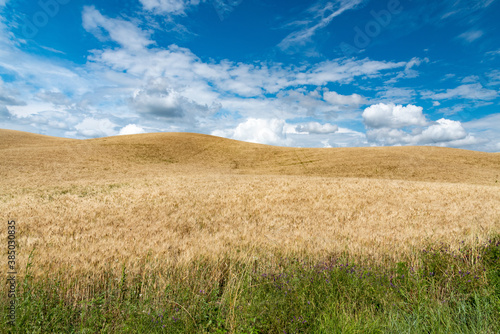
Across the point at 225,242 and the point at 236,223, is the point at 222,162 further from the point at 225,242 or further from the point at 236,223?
the point at 225,242

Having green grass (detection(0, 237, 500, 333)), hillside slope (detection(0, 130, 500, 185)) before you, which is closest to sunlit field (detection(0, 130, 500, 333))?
green grass (detection(0, 237, 500, 333))

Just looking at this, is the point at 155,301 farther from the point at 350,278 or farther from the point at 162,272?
the point at 350,278

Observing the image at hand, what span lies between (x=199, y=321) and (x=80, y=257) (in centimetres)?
305

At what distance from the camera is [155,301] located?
147 inches

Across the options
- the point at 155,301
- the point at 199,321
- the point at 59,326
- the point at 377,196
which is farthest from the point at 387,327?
the point at 377,196

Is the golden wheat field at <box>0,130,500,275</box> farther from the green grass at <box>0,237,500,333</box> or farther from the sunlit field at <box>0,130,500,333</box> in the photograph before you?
the green grass at <box>0,237,500,333</box>

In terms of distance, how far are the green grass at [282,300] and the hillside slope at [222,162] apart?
28300mm

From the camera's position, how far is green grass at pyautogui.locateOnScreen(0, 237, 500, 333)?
130 inches

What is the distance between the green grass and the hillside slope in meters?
28.3

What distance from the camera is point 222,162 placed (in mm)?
49375

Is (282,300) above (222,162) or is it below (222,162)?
below

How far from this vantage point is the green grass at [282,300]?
3.31 metres

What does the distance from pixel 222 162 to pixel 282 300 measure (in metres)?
46.1

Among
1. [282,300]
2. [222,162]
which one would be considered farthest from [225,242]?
[222,162]
